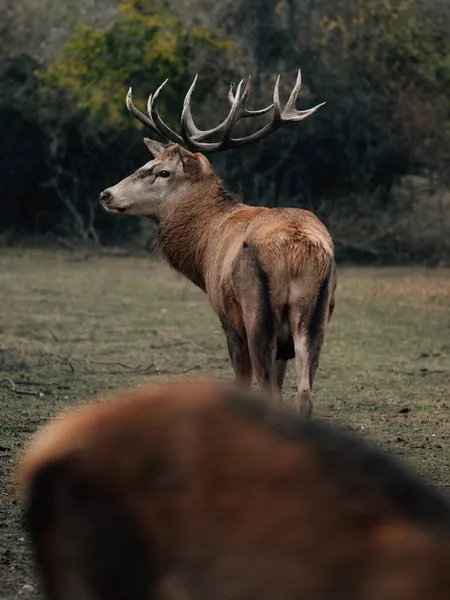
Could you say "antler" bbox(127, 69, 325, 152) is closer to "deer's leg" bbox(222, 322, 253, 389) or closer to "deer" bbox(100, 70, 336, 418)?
"deer" bbox(100, 70, 336, 418)

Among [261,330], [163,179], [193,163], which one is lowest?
[261,330]

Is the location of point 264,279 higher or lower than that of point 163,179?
lower

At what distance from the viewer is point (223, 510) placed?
2.00 meters

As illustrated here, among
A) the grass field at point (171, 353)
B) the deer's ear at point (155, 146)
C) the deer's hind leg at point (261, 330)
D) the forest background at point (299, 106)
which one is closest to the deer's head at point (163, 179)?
the deer's ear at point (155, 146)

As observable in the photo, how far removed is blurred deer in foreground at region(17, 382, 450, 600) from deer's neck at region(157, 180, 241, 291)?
18.6 feet

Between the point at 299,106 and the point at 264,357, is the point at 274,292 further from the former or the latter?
the point at 299,106

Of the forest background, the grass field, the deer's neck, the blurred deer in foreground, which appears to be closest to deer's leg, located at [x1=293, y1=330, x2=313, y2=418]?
the grass field

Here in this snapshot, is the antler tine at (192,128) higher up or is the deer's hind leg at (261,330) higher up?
the antler tine at (192,128)

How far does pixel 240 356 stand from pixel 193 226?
142cm

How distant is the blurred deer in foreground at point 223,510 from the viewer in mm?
1904

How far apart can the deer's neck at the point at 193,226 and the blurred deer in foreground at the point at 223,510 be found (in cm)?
566

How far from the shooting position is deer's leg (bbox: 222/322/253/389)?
6.85 meters

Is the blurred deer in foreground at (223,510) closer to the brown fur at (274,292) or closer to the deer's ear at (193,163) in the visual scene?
the brown fur at (274,292)

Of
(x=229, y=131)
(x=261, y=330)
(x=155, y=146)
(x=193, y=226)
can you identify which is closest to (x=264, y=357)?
(x=261, y=330)
